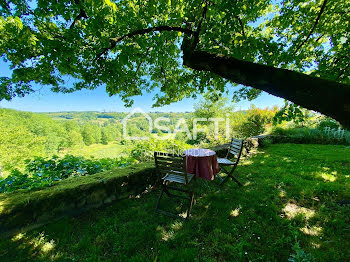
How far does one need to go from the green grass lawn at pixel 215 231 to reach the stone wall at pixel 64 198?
0.15 m

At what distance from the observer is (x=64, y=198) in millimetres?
2418

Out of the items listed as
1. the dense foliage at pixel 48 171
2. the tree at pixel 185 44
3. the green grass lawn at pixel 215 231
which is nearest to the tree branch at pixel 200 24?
the tree at pixel 185 44

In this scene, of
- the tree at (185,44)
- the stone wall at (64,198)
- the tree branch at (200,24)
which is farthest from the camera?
the tree branch at (200,24)

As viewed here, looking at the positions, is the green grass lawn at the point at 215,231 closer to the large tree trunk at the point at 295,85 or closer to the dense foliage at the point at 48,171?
the dense foliage at the point at 48,171

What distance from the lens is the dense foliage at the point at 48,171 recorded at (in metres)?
2.70

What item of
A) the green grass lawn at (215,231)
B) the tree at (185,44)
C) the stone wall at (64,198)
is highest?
the tree at (185,44)

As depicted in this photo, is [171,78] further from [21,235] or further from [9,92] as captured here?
[21,235]

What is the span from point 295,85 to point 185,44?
2.18m

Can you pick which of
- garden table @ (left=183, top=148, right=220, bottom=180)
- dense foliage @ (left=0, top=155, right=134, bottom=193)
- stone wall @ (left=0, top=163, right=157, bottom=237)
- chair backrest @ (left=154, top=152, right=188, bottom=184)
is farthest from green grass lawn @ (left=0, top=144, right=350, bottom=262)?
dense foliage @ (left=0, top=155, right=134, bottom=193)

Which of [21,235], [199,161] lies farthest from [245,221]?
[21,235]

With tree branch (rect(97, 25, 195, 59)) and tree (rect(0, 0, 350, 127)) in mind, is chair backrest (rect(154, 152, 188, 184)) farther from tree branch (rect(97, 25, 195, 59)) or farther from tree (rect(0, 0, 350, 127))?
tree branch (rect(97, 25, 195, 59))

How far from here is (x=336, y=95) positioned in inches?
51.0

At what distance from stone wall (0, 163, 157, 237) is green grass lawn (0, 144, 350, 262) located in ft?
0.48

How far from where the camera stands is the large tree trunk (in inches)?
50.8
